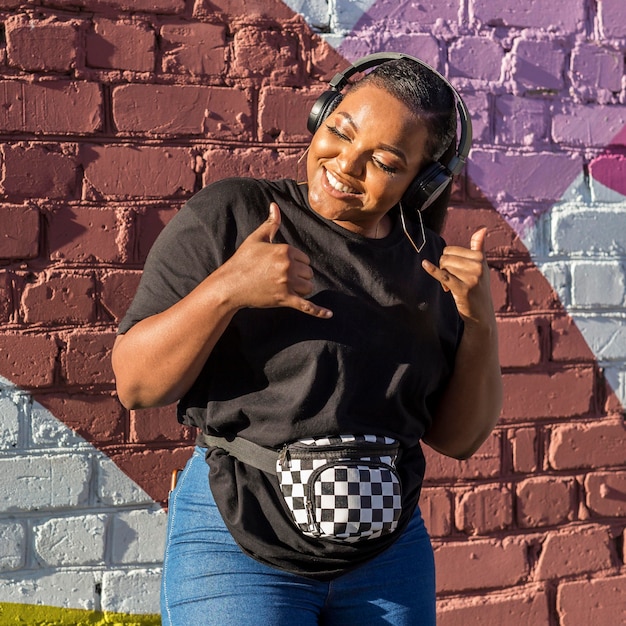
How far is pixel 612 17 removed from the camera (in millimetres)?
2158

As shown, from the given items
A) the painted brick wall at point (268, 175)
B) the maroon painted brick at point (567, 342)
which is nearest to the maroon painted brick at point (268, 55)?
the painted brick wall at point (268, 175)

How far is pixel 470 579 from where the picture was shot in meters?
2.13

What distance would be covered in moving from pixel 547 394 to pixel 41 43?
58.4 inches

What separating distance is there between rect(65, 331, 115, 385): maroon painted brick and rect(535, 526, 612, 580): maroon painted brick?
123 cm

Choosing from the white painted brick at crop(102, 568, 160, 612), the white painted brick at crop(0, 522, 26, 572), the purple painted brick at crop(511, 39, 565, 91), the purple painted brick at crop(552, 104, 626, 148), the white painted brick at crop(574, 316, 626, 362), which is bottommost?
the white painted brick at crop(102, 568, 160, 612)

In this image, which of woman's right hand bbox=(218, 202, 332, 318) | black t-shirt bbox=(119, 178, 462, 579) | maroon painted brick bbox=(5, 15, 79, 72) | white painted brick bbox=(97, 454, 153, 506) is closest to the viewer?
woman's right hand bbox=(218, 202, 332, 318)

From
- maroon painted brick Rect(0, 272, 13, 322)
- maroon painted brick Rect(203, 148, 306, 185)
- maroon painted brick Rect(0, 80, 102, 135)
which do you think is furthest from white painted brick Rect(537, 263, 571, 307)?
maroon painted brick Rect(0, 272, 13, 322)

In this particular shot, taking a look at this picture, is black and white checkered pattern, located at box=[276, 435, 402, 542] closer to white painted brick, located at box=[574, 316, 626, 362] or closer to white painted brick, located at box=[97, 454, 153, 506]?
white painted brick, located at box=[97, 454, 153, 506]

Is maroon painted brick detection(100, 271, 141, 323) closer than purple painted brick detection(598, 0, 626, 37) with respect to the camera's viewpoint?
Yes

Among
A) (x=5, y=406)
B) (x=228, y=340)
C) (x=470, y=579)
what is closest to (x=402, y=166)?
(x=228, y=340)

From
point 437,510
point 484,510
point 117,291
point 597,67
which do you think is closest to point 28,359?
point 117,291

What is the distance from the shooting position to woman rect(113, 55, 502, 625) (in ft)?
3.95

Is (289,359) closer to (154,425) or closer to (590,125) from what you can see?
(154,425)

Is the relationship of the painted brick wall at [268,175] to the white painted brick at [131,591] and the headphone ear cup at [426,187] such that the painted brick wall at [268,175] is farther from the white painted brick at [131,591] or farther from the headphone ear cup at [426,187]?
the headphone ear cup at [426,187]
